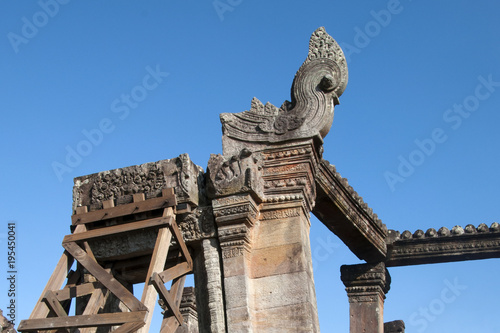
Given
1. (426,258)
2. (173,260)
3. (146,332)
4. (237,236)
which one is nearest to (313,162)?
(237,236)

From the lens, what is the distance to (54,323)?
323 inches

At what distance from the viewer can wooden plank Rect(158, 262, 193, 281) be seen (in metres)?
8.65

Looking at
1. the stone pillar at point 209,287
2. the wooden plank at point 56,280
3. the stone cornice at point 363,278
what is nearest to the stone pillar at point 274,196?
the stone pillar at point 209,287

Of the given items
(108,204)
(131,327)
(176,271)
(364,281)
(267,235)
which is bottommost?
(131,327)

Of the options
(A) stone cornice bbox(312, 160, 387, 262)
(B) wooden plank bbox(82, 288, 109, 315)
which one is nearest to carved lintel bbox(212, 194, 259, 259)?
(A) stone cornice bbox(312, 160, 387, 262)

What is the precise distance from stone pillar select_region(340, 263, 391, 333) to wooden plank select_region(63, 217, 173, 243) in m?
5.76

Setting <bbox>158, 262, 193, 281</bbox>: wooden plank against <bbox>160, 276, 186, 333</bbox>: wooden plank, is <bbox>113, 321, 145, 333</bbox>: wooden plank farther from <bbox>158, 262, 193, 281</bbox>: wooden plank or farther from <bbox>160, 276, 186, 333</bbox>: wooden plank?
<bbox>160, 276, 186, 333</bbox>: wooden plank

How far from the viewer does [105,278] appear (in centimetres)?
863

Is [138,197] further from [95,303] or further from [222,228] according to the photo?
[95,303]

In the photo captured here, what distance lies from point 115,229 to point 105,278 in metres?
0.69

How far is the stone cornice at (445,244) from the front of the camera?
13.2 meters

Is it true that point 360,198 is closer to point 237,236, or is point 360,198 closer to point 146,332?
point 237,236

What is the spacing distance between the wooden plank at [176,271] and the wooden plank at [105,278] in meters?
0.50

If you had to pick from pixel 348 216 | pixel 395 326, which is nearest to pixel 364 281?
pixel 395 326
